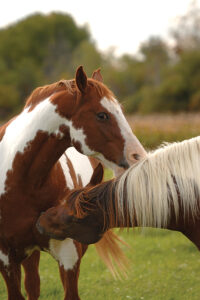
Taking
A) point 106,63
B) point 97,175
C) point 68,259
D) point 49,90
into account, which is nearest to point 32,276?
point 68,259

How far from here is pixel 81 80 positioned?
10.4 ft

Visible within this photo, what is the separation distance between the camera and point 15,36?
6397cm

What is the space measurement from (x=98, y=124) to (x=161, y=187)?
59 cm

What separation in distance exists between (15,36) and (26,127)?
63.3 metres

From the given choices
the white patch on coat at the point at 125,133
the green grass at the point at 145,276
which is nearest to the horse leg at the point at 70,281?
the green grass at the point at 145,276

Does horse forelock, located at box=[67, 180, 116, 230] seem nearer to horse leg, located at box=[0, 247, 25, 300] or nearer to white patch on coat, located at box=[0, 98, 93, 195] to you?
white patch on coat, located at box=[0, 98, 93, 195]

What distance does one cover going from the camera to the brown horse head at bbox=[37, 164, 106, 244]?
10.5 ft

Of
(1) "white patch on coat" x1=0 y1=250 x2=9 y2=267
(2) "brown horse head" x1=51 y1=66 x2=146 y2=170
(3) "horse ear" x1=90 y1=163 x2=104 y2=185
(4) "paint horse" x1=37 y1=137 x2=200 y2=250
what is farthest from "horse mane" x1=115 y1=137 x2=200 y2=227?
(1) "white patch on coat" x1=0 y1=250 x2=9 y2=267

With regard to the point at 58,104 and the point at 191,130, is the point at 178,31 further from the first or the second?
the point at 58,104

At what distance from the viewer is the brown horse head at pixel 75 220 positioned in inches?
125

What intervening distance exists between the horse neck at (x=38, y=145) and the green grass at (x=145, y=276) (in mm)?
1334

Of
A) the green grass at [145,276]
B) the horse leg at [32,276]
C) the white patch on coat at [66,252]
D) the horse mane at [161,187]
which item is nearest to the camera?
the horse mane at [161,187]

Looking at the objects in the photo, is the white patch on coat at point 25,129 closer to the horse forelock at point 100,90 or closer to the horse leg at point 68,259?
the horse forelock at point 100,90

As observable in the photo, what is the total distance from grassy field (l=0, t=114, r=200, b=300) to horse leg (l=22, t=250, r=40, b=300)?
663 millimetres
